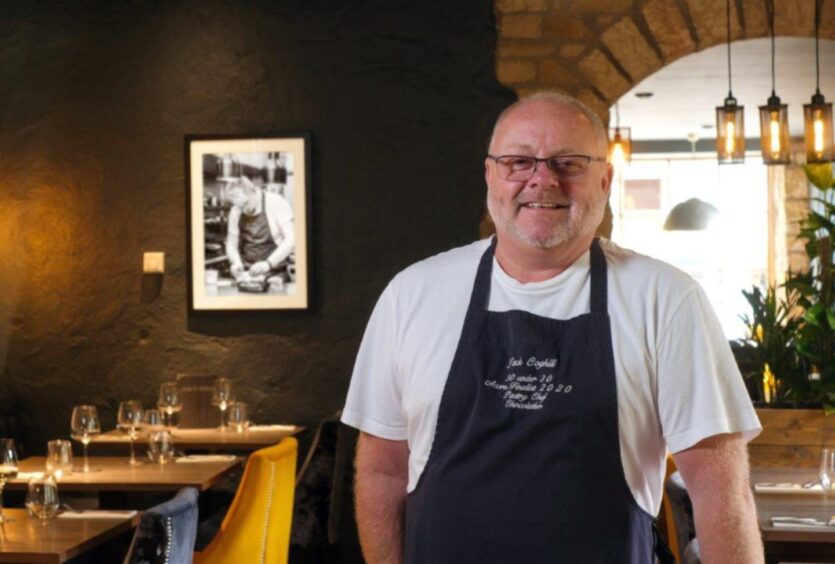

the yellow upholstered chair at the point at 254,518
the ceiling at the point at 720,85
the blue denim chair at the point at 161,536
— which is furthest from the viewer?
the ceiling at the point at 720,85

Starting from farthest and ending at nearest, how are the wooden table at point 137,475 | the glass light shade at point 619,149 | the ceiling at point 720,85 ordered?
1. the glass light shade at point 619,149
2. the ceiling at point 720,85
3. the wooden table at point 137,475

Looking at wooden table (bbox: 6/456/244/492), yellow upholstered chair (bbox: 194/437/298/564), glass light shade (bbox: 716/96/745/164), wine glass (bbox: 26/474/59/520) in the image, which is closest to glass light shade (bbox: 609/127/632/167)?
glass light shade (bbox: 716/96/745/164)

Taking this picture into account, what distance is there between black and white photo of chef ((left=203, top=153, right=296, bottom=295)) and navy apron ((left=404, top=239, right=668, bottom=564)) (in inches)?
165

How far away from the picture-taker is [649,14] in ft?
19.4

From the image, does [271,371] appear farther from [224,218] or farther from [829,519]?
[829,519]

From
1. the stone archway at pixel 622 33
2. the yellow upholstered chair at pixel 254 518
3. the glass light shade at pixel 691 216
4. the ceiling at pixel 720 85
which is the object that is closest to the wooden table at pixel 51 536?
the yellow upholstered chair at pixel 254 518

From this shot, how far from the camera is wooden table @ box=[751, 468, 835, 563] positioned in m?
3.34

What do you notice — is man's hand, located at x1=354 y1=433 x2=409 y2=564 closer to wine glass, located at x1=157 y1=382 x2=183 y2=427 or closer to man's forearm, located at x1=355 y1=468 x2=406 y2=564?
man's forearm, located at x1=355 y1=468 x2=406 y2=564

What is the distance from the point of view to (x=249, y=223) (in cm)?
626

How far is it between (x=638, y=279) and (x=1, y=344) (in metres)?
5.08

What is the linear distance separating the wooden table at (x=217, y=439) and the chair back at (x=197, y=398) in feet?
0.22

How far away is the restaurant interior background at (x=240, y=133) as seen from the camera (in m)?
6.09

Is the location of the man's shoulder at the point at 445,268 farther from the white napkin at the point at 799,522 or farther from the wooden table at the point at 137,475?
the wooden table at the point at 137,475

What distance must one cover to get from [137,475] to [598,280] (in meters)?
3.06
